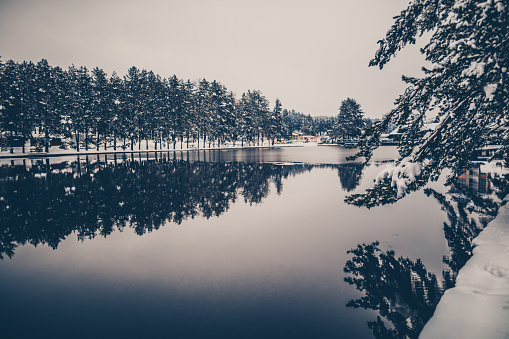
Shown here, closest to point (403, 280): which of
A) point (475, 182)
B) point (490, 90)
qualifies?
point (490, 90)

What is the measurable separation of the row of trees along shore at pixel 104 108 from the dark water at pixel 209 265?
47906mm

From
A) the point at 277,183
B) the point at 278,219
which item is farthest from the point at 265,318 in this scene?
the point at 277,183

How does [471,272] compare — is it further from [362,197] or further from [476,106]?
[476,106]

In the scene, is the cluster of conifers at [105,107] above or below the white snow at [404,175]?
above

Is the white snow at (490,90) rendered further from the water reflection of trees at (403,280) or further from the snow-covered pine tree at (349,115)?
the snow-covered pine tree at (349,115)

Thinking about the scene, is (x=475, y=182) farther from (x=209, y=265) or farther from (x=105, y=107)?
(x=105, y=107)

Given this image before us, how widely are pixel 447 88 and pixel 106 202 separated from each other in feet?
48.3

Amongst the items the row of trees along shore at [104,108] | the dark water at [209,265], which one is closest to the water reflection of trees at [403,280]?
the dark water at [209,265]

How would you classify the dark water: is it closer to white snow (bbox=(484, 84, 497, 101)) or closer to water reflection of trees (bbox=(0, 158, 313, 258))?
water reflection of trees (bbox=(0, 158, 313, 258))

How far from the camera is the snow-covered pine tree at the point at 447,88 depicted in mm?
5926

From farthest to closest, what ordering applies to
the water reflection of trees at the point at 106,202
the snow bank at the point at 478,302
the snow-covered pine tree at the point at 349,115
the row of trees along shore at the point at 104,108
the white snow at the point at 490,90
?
1. the snow-covered pine tree at the point at 349,115
2. the row of trees along shore at the point at 104,108
3. the water reflection of trees at the point at 106,202
4. the white snow at the point at 490,90
5. the snow bank at the point at 478,302

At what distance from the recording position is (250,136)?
8850 centimetres

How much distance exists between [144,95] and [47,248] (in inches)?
2519

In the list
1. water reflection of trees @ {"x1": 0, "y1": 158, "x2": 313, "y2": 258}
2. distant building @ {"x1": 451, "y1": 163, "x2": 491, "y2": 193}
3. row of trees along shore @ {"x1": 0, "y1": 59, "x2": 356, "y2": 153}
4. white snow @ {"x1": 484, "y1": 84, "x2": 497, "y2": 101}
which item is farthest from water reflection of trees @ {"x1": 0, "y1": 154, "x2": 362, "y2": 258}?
row of trees along shore @ {"x1": 0, "y1": 59, "x2": 356, "y2": 153}
